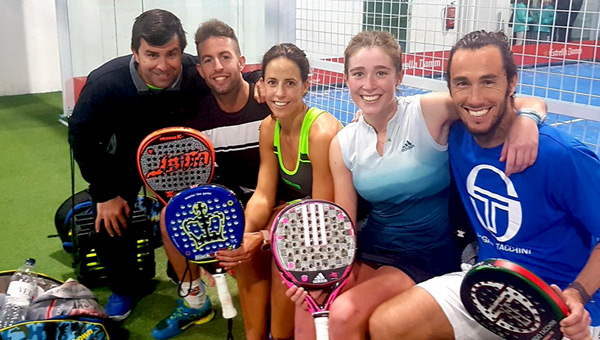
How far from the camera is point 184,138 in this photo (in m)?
2.10

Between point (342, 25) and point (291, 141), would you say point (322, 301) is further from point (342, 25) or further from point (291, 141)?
point (342, 25)

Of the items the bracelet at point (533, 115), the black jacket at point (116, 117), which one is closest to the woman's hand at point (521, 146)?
the bracelet at point (533, 115)

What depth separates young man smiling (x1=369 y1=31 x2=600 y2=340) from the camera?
1.53m

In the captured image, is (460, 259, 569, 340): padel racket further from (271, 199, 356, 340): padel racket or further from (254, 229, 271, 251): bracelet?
(254, 229, 271, 251): bracelet

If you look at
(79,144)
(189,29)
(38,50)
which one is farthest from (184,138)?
(38,50)

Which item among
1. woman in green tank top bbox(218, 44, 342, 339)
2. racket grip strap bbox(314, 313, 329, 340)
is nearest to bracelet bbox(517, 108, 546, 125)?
woman in green tank top bbox(218, 44, 342, 339)

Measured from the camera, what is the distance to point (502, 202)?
1.66 meters

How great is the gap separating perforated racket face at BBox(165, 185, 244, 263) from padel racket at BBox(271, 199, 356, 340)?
283 millimetres

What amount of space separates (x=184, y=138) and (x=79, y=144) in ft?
2.17

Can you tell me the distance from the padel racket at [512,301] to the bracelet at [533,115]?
497 millimetres

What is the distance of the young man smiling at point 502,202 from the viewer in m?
1.53

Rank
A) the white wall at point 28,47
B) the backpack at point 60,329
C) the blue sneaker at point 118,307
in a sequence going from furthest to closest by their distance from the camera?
the white wall at point 28,47, the blue sneaker at point 118,307, the backpack at point 60,329

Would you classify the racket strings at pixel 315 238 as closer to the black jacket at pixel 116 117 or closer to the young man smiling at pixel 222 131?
the young man smiling at pixel 222 131

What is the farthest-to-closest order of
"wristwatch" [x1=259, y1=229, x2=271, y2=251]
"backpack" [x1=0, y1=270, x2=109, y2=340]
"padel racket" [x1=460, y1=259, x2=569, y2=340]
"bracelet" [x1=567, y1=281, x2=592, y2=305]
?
"wristwatch" [x1=259, y1=229, x2=271, y2=251] < "backpack" [x1=0, y1=270, x2=109, y2=340] < "bracelet" [x1=567, y1=281, x2=592, y2=305] < "padel racket" [x1=460, y1=259, x2=569, y2=340]
